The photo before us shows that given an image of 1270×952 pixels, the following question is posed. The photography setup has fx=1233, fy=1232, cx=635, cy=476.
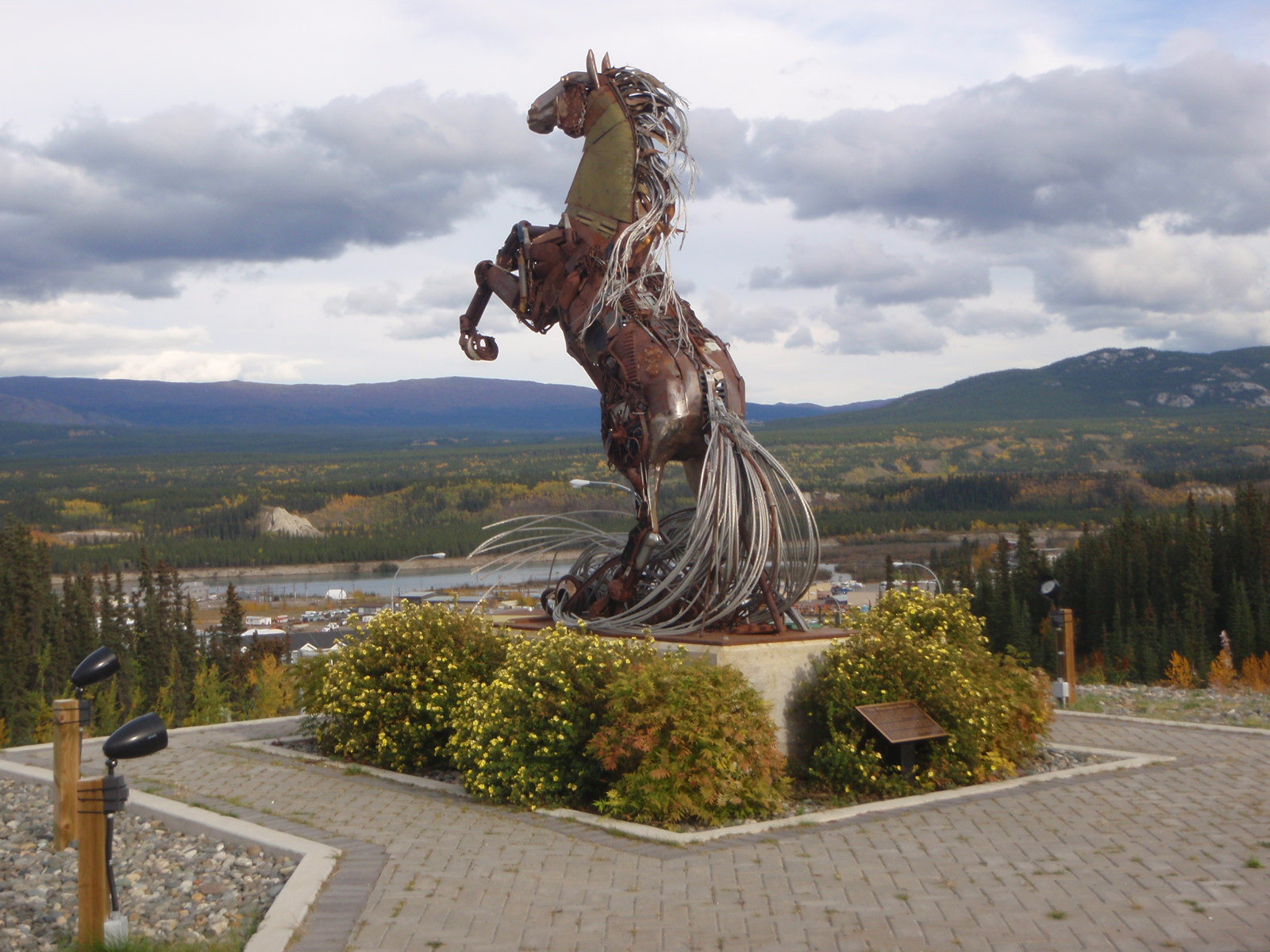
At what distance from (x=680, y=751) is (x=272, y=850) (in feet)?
9.03

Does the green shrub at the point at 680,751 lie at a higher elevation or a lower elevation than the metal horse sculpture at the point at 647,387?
lower

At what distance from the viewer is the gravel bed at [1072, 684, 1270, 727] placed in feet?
44.8

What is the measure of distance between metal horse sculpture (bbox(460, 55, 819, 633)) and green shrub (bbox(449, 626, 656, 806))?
1.15m

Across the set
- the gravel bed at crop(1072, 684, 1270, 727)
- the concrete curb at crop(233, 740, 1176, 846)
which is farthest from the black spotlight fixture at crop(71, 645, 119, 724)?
the gravel bed at crop(1072, 684, 1270, 727)

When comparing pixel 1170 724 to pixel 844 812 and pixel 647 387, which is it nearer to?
pixel 844 812

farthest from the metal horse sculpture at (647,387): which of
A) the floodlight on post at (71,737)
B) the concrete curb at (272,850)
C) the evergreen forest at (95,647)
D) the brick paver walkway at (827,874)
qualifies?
the evergreen forest at (95,647)

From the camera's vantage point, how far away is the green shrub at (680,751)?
846cm

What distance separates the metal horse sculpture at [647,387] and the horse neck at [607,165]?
1 centimetres

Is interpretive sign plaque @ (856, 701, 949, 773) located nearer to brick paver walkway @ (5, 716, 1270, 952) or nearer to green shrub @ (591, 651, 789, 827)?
brick paver walkway @ (5, 716, 1270, 952)

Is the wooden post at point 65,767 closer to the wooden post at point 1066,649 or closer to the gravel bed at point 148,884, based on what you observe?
the gravel bed at point 148,884

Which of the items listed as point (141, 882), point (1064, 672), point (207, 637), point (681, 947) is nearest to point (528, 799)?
point (141, 882)

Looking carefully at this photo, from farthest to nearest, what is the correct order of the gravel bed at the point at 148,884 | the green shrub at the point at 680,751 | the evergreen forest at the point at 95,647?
1. the evergreen forest at the point at 95,647
2. the green shrub at the point at 680,751
3. the gravel bed at the point at 148,884

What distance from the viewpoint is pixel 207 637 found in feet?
219

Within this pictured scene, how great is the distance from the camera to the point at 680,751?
8555 millimetres
